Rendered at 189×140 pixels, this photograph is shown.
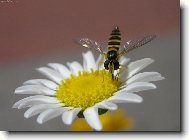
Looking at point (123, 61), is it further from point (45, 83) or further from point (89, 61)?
point (45, 83)

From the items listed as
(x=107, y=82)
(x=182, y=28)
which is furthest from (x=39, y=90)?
(x=182, y=28)

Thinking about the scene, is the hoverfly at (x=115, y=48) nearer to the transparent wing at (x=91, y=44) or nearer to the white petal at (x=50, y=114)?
the transparent wing at (x=91, y=44)

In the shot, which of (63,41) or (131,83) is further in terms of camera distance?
(63,41)

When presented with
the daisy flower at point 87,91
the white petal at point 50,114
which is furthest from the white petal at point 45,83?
the white petal at point 50,114

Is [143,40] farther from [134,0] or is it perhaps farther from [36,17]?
[36,17]

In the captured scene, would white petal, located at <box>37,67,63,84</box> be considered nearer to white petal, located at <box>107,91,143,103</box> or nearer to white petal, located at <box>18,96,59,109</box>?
white petal, located at <box>18,96,59,109</box>

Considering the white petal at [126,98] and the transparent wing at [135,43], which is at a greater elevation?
the transparent wing at [135,43]

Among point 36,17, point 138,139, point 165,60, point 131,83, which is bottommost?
point 138,139
